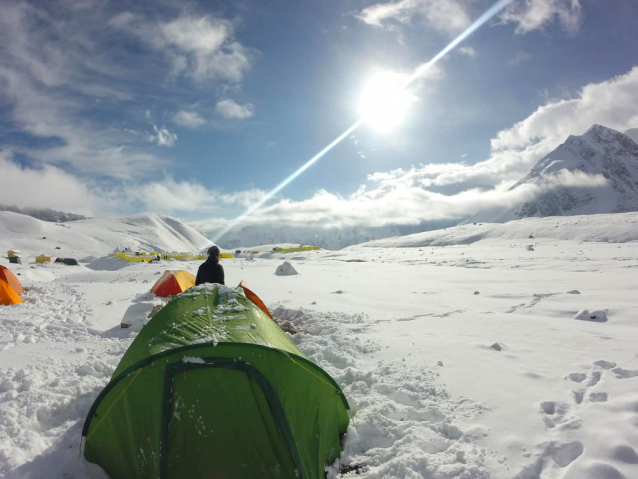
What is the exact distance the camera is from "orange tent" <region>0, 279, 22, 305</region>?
1215 cm

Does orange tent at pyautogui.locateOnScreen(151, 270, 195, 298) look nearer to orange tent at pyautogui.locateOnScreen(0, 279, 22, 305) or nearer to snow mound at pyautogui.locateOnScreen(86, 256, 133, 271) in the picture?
orange tent at pyautogui.locateOnScreen(0, 279, 22, 305)

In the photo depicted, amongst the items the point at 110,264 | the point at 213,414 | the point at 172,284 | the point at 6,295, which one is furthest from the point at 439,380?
the point at 110,264

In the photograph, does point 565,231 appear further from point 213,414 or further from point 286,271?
point 213,414

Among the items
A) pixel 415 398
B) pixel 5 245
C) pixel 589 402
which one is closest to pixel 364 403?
pixel 415 398

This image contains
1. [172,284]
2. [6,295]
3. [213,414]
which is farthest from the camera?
[172,284]

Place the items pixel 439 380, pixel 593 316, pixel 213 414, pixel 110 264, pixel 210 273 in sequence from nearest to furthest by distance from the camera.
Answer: pixel 213 414 < pixel 439 380 < pixel 593 316 < pixel 210 273 < pixel 110 264

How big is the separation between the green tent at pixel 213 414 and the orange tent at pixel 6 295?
11821 mm

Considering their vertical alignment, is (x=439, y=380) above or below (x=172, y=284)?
below

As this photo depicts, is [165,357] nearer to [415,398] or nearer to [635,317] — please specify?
[415,398]

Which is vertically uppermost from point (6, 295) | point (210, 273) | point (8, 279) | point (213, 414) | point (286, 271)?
point (8, 279)

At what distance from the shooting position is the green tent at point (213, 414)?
3.50m

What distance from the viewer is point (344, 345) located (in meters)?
7.64

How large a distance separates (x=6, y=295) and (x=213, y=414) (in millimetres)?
13475

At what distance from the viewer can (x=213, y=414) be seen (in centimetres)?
361
